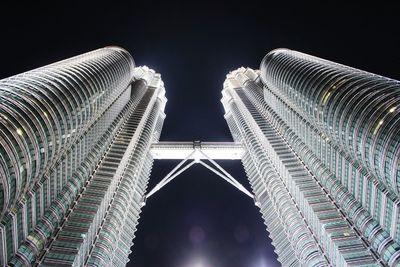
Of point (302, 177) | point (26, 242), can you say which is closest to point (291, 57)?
point (302, 177)

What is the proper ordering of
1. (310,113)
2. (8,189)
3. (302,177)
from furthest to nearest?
(302,177)
(310,113)
(8,189)

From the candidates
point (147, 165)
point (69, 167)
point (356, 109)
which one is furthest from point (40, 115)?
point (147, 165)

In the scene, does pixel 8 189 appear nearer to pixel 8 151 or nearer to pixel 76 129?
pixel 8 151

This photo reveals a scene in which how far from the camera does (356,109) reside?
3211 inches

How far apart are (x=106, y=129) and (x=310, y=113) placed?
6232 cm

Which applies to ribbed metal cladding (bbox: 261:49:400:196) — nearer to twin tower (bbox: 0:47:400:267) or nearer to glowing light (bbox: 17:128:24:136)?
twin tower (bbox: 0:47:400:267)

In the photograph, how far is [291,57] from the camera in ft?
424

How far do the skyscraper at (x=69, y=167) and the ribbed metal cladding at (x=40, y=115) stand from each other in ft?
0.53

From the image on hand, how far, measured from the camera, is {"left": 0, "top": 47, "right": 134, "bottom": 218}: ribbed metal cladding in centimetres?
6194

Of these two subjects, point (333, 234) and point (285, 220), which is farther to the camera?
point (285, 220)

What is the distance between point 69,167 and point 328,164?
6343cm

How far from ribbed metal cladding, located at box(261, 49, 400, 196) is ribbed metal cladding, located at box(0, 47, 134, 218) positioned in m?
52.5

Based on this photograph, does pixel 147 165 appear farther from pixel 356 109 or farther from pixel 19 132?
pixel 19 132

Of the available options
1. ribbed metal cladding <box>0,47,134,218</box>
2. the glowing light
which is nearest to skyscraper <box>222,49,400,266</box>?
ribbed metal cladding <box>0,47,134,218</box>
